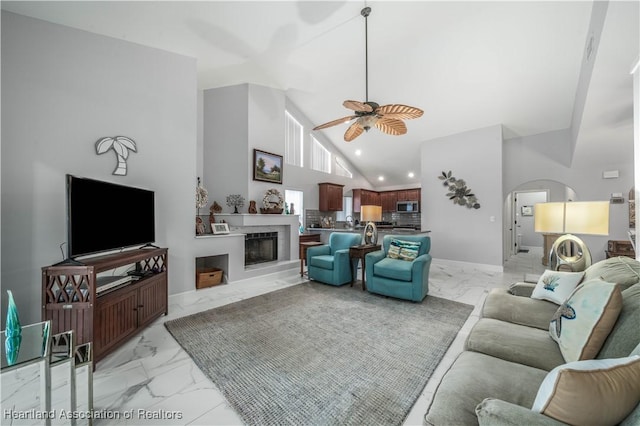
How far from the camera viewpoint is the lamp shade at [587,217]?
2081 millimetres

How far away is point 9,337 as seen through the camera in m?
1.27

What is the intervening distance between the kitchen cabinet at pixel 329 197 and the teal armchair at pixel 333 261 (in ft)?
8.65

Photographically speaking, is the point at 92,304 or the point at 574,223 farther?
the point at 574,223

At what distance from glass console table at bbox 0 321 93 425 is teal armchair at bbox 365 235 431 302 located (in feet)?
9.89

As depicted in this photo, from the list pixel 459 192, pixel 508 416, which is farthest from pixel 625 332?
pixel 459 192

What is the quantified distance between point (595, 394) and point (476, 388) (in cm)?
41

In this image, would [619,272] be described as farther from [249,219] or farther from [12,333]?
[249,219]

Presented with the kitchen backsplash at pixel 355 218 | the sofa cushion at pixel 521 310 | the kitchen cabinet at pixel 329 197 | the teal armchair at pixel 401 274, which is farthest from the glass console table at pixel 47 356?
the kitchen cabinet at pixel 329 197

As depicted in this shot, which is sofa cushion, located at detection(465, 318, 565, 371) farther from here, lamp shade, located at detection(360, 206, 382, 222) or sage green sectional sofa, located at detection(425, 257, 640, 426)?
lamp shade, located at detection(360, 206, 382, 222)

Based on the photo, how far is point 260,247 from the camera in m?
5.03

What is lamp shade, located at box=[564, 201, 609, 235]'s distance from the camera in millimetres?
2081

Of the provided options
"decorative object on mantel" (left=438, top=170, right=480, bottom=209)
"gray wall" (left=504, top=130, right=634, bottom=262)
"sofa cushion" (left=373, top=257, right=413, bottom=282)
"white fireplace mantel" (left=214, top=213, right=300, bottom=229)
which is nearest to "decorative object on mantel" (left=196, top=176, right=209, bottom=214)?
"white fireplace mantel" (left=214, top=213, right=300, bottom=229)

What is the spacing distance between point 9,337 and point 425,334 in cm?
296

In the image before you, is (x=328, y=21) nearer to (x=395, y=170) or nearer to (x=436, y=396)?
(x=436, y=396)
